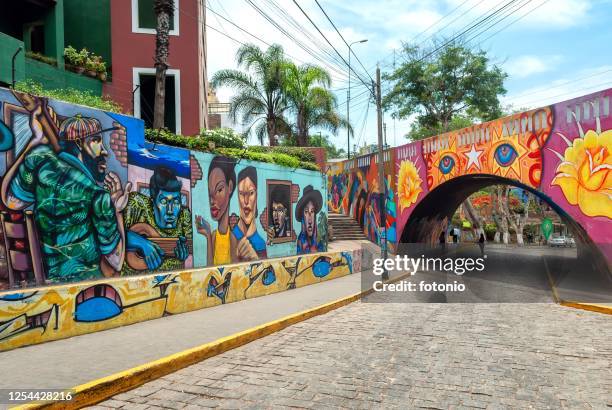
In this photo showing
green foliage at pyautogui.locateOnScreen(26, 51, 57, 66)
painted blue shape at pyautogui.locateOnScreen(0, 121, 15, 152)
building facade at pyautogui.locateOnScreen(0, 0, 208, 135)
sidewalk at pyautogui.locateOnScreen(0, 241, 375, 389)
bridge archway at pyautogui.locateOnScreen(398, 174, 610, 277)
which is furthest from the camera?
bridge archway at pyautogui.locateOnScreen(398, 174, 610, 277)

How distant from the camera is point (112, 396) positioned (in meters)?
5.14

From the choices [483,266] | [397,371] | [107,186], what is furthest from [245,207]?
[483,266]

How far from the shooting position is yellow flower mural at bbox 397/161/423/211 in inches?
896

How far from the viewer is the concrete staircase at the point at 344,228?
24969 mm

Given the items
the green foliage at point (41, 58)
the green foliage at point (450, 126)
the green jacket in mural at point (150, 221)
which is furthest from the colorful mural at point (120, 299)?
the green foliage at point (450, 126)

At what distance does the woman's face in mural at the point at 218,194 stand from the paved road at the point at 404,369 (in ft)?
12.5

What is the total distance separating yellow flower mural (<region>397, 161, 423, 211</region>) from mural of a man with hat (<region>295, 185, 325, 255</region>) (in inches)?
272

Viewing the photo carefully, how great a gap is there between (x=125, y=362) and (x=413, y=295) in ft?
31.0

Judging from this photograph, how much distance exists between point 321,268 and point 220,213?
509 cm

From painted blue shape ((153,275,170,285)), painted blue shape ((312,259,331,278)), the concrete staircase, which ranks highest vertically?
the concrete staircase

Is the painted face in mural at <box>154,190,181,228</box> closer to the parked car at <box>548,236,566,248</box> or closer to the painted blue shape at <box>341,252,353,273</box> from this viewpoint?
the painted blue shape at <box>341,252,353,273</box>

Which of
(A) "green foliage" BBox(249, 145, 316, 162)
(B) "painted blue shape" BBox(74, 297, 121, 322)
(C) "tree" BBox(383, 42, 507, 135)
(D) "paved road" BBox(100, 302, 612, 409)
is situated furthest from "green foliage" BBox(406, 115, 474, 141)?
(B) "painted blue shape" BBox(74, 297, 121, 322)

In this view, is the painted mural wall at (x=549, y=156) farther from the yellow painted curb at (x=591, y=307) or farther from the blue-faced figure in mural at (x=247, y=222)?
the blue-faced figure in mural at (x=247, y=222)

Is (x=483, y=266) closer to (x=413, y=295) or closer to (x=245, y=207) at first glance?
(x=413, y=295)
